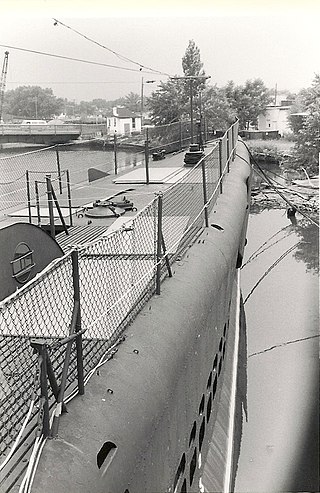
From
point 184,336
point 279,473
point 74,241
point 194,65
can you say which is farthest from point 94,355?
point 194,65

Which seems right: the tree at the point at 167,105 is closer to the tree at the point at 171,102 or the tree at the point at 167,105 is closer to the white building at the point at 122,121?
the tree at the point at 171,102

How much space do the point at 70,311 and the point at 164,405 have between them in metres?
1.08

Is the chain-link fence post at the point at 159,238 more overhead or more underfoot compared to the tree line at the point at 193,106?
more underfoot

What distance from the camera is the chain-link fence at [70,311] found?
3.33 m

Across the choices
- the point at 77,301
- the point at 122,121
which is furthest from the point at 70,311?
the point at 122,121

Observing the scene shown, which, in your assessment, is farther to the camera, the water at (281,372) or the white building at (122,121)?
the white building at (122,121)

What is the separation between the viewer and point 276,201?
114ft

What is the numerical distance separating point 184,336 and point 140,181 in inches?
384

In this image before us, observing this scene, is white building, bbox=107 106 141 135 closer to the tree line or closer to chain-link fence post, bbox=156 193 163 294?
the tree line

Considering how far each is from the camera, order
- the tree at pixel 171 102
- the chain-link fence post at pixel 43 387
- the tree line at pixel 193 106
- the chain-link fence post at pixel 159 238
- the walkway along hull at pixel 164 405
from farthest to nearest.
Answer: the tree at pixel 171 102, the tree line at pixel 193 106, the chain-link fence post at pixel 159 238, the walkway along hull at pixel 164 405, the chain-link fence post at pixel 43 387

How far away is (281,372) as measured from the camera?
13.7 metres

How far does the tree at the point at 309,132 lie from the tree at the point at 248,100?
13.1 metres

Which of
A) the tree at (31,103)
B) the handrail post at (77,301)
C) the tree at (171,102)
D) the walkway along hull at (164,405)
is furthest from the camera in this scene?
the tree at (171,102)

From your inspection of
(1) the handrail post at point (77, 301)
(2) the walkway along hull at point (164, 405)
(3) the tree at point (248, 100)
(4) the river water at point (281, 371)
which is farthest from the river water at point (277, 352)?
(3) the tree at point (248, 100)
